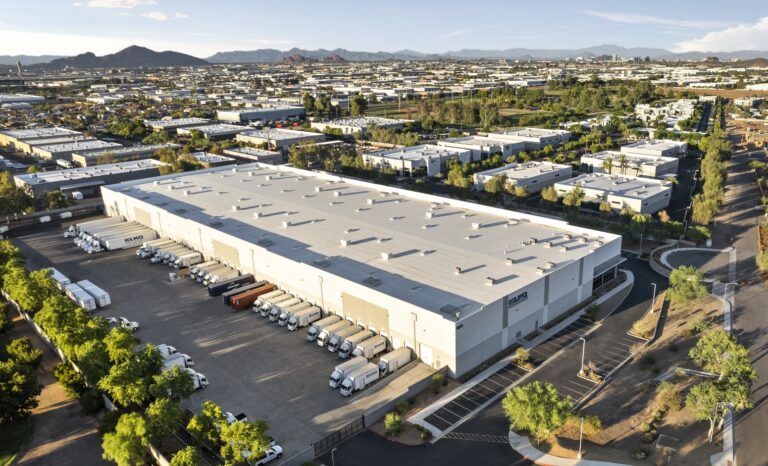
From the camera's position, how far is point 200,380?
33.8 meters

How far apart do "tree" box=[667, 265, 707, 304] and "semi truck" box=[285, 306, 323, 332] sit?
95.0ft

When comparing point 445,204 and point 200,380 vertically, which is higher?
point 445,204

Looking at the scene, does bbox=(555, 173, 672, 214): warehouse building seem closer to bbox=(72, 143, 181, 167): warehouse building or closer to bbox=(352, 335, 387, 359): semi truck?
bbox=(352, 335, 387, 359): semi truck

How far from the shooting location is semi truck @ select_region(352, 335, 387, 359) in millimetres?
36344

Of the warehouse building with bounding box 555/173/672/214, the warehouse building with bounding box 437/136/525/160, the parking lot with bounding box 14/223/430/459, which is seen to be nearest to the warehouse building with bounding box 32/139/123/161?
the parking lot with bounding box 14/223/430/459

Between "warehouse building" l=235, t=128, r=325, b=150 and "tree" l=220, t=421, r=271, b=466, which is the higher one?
"warehouse building" l=235, t=128, r=325, b=150

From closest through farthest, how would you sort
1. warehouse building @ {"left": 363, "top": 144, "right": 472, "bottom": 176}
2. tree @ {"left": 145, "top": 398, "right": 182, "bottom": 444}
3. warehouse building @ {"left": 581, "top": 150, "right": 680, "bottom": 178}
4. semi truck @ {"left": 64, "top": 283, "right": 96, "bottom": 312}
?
tree @ {"left": 145, "top": 398, "right": 182, "bottom": 444}
semi truck @ {"left": 64, "top": 283, "right": 96, "bottom": 312}
warehouse building @ {"left": 581, "top": 150, "right": 680, "bottom": 178}
warehouse building @ {"left": 363, "top": 144, "right": 472, "bottom": 176}

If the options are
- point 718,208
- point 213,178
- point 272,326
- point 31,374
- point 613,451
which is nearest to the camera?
point 613,451

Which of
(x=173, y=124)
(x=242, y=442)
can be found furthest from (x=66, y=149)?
(x=242, y=442)

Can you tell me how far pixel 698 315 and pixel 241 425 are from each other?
36636 millimetres

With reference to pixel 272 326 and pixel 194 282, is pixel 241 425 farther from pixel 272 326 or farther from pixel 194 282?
pixel 194 282

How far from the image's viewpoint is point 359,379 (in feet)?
108

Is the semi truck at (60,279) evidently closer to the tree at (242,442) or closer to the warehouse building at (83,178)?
the tree at (242,442)

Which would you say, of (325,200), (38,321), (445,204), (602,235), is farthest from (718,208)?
(38,321)
